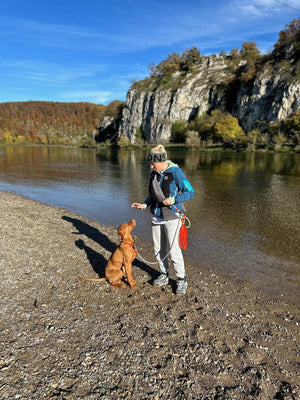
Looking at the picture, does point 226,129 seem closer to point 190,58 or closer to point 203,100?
point 203,100

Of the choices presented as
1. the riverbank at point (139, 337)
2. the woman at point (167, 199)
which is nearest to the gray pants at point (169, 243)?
the woman at point (167, 199)

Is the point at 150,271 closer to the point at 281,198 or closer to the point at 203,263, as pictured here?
the point at 203,263

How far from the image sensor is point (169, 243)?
19.3 ft

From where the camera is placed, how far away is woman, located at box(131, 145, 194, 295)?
541 centimetres

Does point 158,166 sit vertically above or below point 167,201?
above

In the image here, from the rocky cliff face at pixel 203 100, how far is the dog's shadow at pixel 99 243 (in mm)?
99069

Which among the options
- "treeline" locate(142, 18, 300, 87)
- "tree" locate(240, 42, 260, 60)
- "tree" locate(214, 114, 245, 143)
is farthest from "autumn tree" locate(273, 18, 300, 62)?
"tree" locate(214, 114, 245, 143)

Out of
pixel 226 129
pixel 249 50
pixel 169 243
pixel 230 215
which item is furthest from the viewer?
pixel 249 50

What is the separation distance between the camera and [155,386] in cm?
368

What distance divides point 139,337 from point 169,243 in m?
2.10

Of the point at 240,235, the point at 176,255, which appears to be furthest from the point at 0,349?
the point at 240,235

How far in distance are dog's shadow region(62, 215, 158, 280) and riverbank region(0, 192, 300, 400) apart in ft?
0.37

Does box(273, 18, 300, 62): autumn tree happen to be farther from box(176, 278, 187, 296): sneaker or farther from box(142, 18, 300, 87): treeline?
box(176, 278, 187, 296): sneaker

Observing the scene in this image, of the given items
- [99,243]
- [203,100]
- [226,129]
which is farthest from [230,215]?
[203,100]
